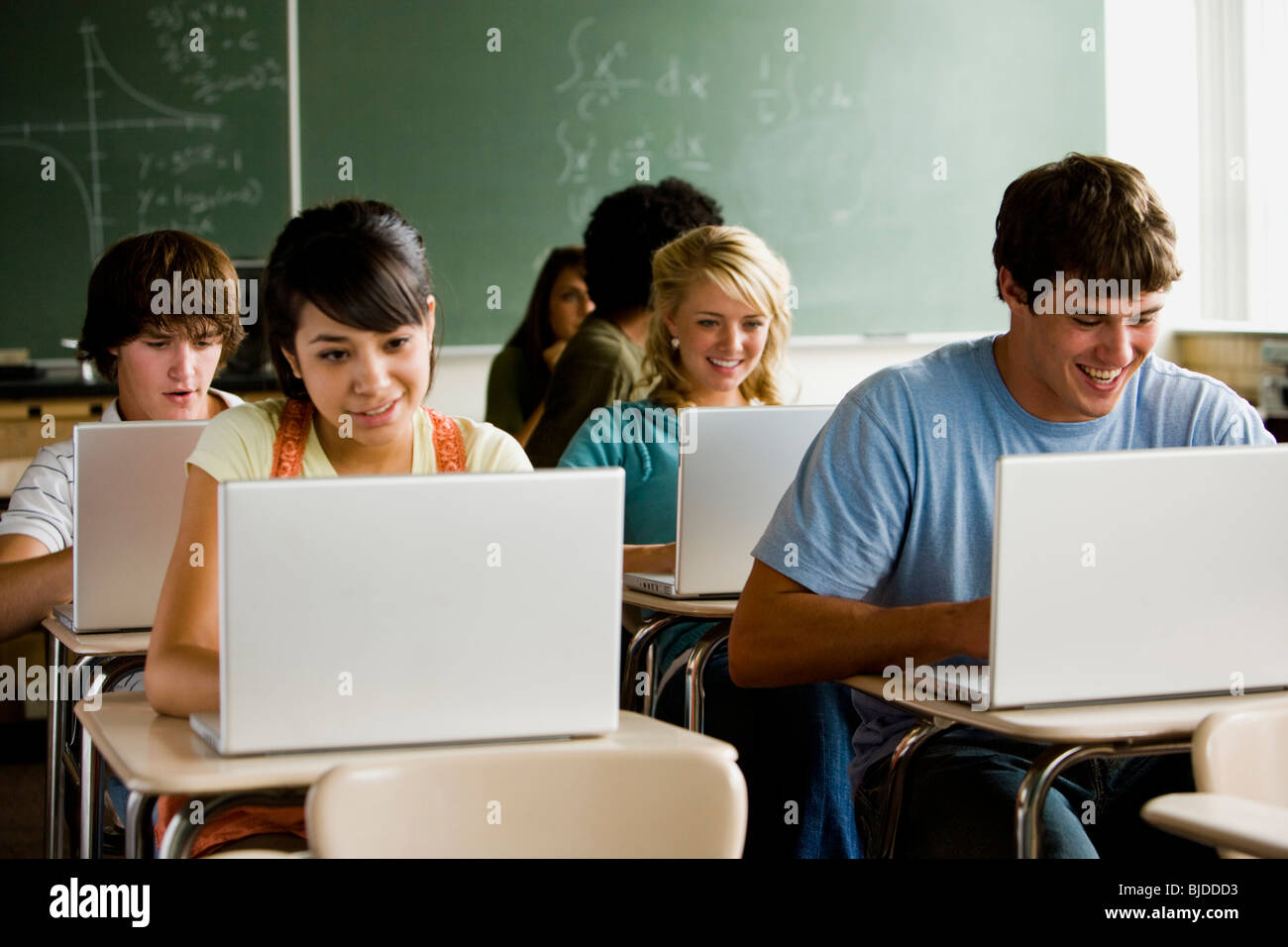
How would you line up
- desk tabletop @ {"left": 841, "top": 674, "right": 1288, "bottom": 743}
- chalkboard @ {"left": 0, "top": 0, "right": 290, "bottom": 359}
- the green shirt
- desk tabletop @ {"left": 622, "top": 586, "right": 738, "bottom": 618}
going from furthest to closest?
chalkboard @ {"left": 0, "top": 0, "right": 290, "bottom": 359} → the green shirt → desk tabletop @ {"left": 622, "top": 586, "right": 738, "bottom": 618} → desk tabletop @ {"left": 841, "top": 674, "right": 1288, "bottom": 743}

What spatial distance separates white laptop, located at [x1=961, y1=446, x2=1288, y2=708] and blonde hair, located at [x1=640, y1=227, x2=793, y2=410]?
1.29 metres

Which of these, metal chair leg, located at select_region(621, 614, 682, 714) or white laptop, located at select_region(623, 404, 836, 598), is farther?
metal chair leg, located at select_region(621, 614, 682, 714)

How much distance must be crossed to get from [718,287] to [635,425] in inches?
11.5

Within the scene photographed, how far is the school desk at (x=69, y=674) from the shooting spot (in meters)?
1.81

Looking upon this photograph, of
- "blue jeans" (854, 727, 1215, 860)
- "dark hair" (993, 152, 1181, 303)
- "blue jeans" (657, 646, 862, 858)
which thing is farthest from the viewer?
"blue jeans" (657, 646, 862, 858)

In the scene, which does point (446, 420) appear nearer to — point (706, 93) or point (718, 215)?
point (718, 215)

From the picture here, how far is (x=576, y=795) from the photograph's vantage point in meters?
1.20

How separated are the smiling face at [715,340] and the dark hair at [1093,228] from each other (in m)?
0.94

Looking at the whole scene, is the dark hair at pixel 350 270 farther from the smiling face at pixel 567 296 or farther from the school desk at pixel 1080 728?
the smiling face at pixel 567 296

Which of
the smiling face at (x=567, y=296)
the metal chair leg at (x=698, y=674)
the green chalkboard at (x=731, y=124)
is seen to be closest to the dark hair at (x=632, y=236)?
the smiling face at (x=567, y=296)

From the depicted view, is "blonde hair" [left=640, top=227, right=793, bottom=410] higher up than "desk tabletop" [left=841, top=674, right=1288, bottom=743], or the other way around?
"blonde hair" [left=640, top=227, right=793, bottom=410]

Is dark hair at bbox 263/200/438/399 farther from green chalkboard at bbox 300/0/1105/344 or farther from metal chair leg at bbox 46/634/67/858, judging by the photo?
green chalkboard at bbox 300/0/1105/344

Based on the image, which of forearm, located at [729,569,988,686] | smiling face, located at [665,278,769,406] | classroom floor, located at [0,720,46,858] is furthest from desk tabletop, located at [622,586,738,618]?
classroom floor, located at [0,720,46,858]

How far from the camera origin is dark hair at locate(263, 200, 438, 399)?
161cm
